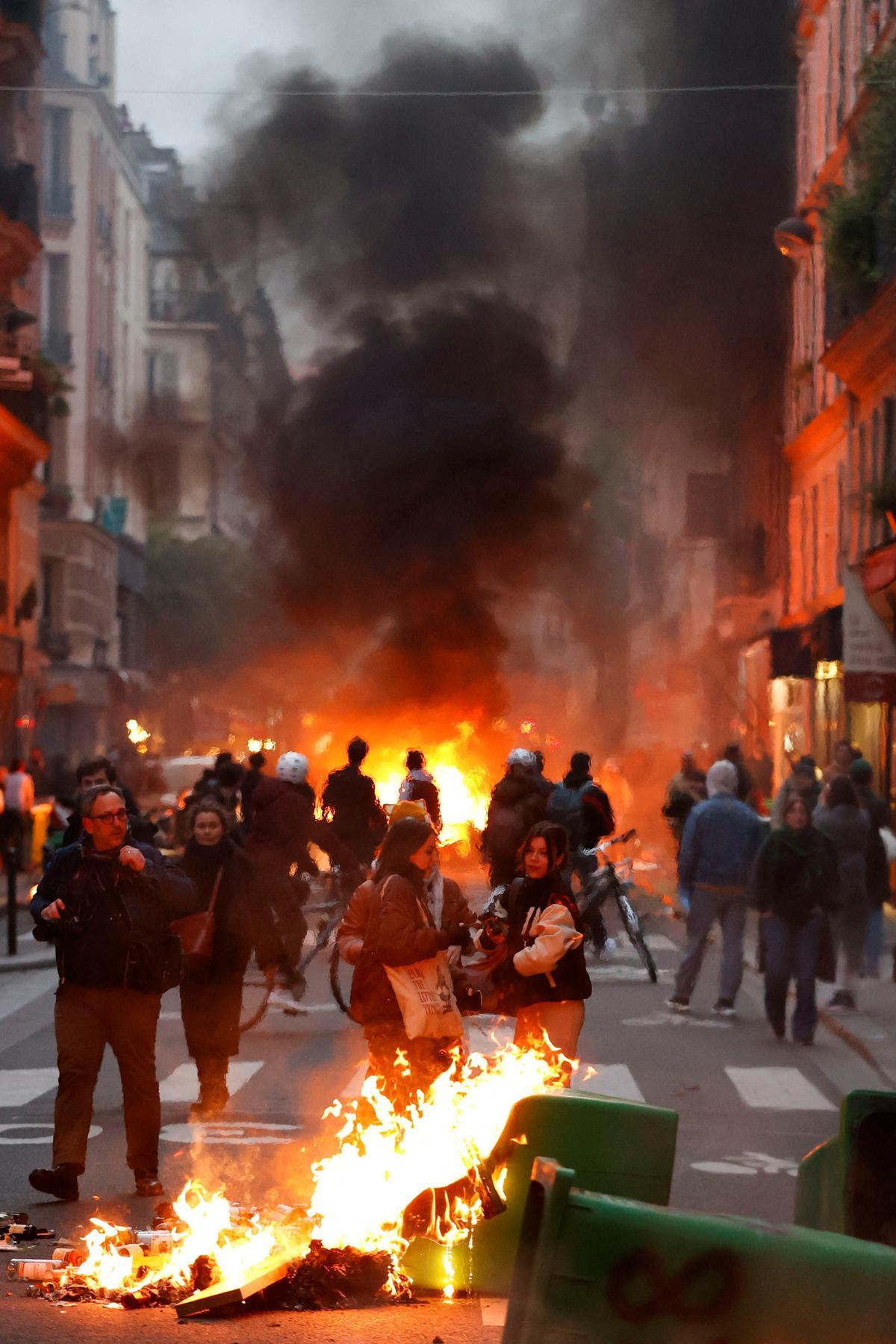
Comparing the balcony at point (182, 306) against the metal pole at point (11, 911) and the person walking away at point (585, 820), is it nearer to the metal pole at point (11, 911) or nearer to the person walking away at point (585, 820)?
the metal pole at point (11, 911)

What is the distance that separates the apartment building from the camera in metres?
51.0

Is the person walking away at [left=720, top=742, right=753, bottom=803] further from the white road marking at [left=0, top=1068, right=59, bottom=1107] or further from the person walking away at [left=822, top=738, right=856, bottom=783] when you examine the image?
the white road marking at [left=0, top=1068, right=59, bottom=1107]

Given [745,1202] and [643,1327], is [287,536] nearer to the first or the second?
[745,1202]

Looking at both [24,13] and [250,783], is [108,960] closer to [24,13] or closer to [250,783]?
[250,783]

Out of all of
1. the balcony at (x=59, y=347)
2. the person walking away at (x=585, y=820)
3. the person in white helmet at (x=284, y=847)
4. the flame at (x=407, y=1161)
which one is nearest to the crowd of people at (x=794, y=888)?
the person walking away at (x=585, y=820)

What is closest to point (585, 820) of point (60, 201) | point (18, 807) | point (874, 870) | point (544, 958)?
point (874, 870)

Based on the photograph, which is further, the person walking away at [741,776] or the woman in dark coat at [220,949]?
the person walking away at [741,776]

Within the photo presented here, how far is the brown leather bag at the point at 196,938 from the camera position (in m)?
10.7

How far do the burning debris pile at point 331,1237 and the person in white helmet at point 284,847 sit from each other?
20.5 ft

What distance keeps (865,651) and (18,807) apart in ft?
32.0

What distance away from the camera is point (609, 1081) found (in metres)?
11.6

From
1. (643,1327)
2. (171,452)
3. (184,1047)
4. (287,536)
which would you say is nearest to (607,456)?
(171,452)

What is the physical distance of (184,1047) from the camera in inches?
519

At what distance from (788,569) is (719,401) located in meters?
5.68
